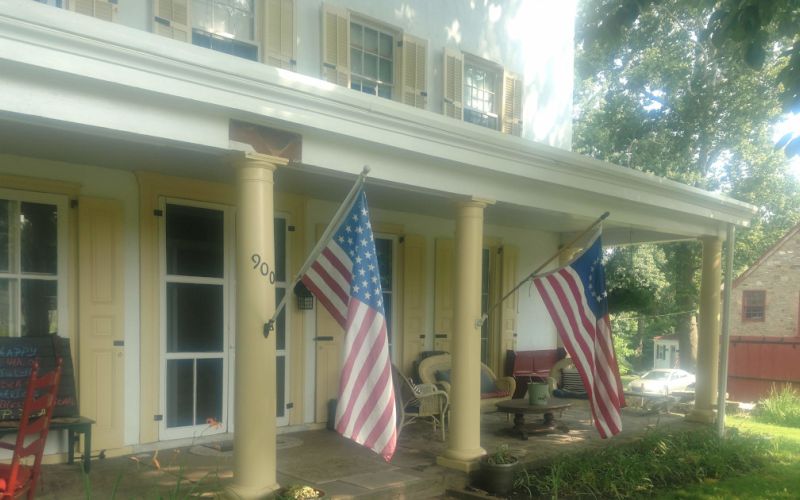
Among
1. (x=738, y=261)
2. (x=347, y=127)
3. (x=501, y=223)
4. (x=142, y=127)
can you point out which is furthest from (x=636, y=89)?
(x=142, y=127)

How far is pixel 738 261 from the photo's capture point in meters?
24.3

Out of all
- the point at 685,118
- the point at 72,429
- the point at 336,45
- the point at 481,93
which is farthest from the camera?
the point at 685,118

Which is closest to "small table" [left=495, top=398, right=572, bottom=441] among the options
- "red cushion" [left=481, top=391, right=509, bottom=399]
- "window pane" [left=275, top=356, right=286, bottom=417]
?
"red cushion" [left=481, top=391, right=509, bottom=399]

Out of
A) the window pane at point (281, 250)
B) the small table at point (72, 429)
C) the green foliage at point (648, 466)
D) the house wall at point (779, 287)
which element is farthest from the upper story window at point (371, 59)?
the house wall at point (779, 287)

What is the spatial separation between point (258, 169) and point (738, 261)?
939 inches

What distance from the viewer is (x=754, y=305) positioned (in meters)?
23.7

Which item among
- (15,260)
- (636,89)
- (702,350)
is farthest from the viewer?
(636,89)

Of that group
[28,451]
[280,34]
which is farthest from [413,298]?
[28,451]

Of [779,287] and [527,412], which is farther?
[779,287]

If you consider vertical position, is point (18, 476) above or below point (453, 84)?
below

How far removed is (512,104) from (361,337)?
19.9ft

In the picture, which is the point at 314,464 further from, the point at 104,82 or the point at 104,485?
the point at 104,82

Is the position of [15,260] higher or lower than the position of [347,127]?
lower

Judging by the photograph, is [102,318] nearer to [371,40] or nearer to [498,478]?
[498,478]
